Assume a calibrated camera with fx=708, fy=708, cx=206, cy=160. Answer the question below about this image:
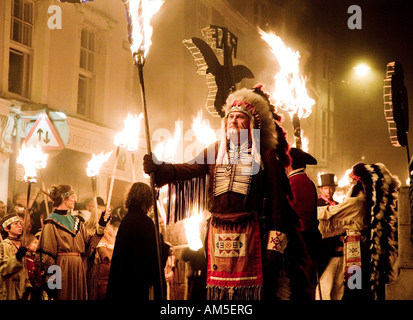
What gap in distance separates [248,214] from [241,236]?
198mm

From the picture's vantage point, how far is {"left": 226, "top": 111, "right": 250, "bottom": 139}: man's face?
20.8 feet

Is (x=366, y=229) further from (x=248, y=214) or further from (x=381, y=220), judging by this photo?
(x=248, y=214)

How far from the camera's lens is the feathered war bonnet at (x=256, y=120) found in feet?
20.9

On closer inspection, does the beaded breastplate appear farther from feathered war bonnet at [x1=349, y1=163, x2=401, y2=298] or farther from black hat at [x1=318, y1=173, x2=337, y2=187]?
black hat at [x1=318, y1=173, x2=337, y2=187]

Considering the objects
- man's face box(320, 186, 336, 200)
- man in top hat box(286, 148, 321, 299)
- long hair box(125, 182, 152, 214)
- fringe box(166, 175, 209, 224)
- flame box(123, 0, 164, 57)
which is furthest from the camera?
man's face box(320, 186, 336, 200)

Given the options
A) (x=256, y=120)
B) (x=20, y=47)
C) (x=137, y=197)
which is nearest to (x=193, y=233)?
(x=137, y=197)

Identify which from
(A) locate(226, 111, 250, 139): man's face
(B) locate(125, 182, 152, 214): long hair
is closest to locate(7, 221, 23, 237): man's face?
(B) locate(125, 182, 152, 214): long hair

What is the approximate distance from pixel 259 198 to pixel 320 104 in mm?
37733

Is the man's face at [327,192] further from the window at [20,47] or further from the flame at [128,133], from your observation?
the window at [20,47]

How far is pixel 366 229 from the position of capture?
9.61m

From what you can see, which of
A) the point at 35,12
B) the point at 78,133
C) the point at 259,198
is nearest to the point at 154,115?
the point at 78,133

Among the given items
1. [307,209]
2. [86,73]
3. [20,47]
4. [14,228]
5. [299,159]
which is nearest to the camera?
[307,209]

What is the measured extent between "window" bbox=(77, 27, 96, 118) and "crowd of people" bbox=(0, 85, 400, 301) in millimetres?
6472

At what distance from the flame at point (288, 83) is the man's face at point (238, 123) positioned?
3.87 metres
